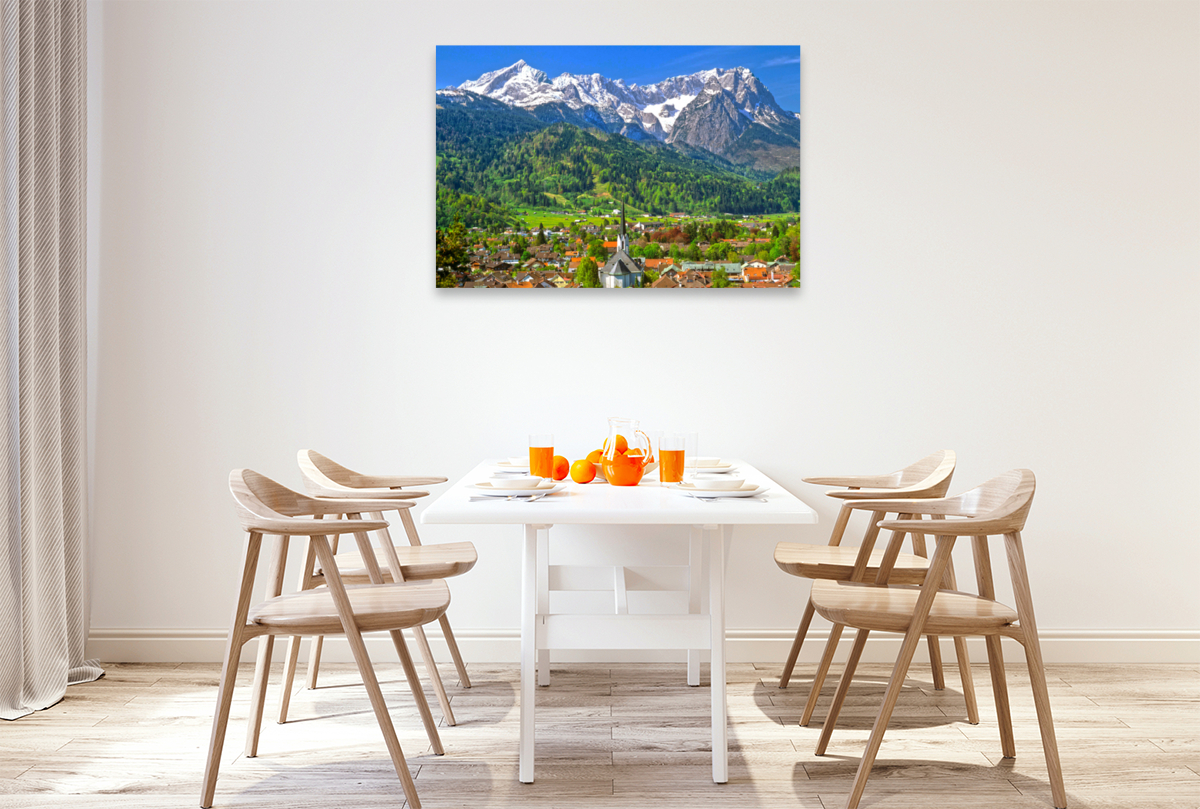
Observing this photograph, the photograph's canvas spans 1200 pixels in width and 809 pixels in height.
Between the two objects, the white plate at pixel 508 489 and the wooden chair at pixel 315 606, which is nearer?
the wooden chair at pixel 315 606

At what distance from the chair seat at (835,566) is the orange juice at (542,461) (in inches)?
29.9

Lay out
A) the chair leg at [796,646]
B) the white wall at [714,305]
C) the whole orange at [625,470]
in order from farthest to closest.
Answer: the white wall at [714,305] → the chair leg at [796,646] → the whole orange at [625,470]

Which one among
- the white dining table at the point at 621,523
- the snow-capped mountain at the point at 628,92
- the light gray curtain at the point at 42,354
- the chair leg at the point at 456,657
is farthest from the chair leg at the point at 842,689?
the light gray curtain at the point at 42,354

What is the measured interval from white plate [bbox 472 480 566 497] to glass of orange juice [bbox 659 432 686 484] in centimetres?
35

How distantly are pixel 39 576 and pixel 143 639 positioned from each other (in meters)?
0.51

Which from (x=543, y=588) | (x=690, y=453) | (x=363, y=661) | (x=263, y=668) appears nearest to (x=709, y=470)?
(x=690, y=453)

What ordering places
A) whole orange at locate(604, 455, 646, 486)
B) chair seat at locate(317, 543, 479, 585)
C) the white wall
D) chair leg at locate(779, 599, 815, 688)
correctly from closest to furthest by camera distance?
whole orange at locate(604, 455, 646, 486) → chair seat at locate(317, 543, 479, 585) → chair leg at locate(779, 599, 815, 688) → the white wall

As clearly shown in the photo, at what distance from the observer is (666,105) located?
3170mm

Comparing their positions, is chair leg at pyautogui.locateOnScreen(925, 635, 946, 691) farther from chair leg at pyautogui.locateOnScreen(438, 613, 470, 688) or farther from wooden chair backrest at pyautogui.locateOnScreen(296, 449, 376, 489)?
wooden chair backrest at pyautogui.locateOnScreen(296, 449, 376, 489)

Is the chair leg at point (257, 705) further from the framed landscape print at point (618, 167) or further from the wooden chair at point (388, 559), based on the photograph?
the framed landscape print at point (618, 167)

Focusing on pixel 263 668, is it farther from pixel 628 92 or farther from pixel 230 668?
pixel 628 92

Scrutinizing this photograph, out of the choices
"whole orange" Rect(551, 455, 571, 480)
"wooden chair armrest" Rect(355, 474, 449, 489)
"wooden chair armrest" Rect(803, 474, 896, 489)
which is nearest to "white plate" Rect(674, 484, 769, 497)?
"whole orange" Rect(551, 455, 571, 480)

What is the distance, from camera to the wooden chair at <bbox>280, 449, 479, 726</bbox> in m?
2.43

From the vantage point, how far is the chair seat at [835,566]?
2.50 meters
